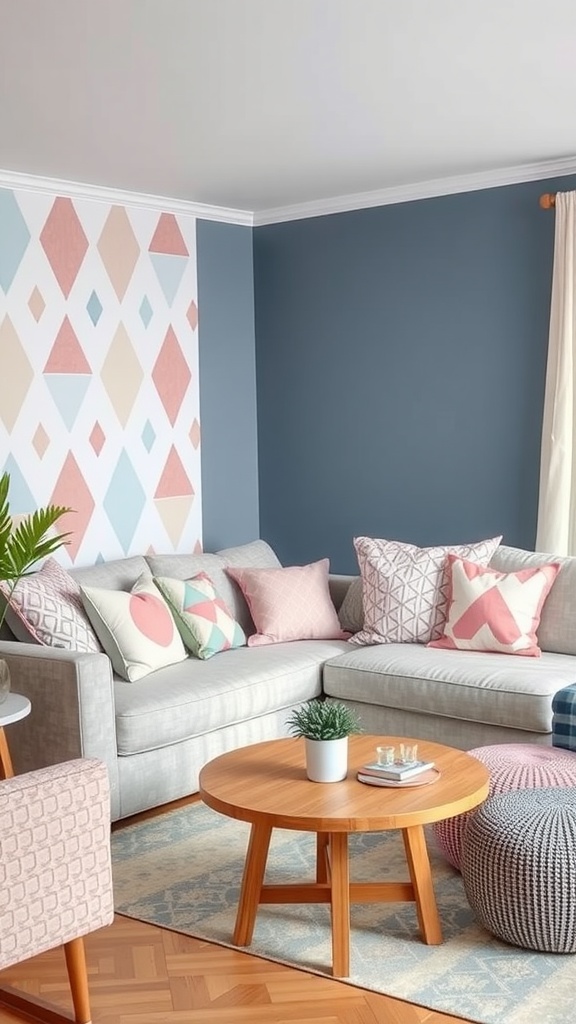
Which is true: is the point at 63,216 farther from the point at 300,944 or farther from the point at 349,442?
the point at 300,944

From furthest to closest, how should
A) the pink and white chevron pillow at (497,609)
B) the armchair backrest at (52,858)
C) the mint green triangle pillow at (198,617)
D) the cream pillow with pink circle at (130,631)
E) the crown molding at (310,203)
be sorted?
the crown molding at (310,203) < the mint green triangle pillow at (198,617) < the pink and white chevron pillow at (497,609) < the cream pillow with pink circle at (130,631) < the armchair backrest at (52,858)

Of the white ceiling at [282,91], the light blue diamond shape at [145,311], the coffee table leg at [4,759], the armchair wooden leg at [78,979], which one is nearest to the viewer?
the armchair wooden leg at [78,979]

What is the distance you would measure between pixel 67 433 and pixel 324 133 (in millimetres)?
1745

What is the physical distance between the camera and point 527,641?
4641 mm

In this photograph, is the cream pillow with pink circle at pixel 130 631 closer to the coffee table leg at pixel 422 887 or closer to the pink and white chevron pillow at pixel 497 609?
the pink and white chevron pillow at pixel 497 609

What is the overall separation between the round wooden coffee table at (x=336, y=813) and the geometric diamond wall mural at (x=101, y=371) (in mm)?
2189

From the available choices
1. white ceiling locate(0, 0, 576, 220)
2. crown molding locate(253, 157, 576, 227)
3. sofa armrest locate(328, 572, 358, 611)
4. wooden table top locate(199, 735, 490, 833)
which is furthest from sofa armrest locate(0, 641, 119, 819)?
crown molding locate(253, 157, 576, 227)

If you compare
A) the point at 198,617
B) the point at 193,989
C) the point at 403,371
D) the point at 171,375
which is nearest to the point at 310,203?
the point at 403,371

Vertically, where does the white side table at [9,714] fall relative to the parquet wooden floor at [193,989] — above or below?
above

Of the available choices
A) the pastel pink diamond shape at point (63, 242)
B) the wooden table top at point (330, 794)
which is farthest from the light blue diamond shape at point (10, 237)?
the wooden table top at point (330, 794)

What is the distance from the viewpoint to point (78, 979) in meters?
2.69

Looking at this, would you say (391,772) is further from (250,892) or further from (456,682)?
(456,682)

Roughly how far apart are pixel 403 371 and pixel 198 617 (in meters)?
1.71

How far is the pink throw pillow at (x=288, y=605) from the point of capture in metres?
5.09
